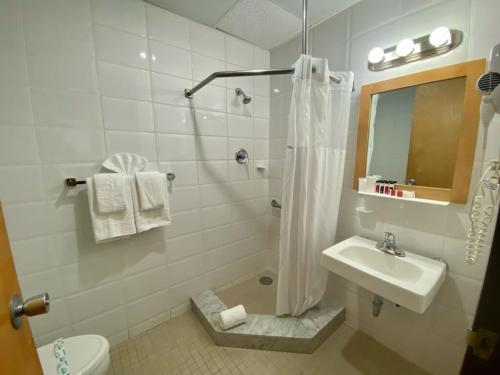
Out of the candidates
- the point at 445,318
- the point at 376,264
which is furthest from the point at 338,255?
the point at 445,318

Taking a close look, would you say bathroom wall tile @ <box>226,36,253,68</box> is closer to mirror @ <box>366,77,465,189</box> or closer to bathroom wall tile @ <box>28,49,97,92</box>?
bathroom wall tile @ <box>28,49,97,92</box>

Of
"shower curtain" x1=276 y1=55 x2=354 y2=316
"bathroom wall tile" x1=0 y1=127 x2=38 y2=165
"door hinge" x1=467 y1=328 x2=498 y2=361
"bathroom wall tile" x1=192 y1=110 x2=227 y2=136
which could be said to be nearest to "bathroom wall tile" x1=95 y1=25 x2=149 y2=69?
"bathroom wall tile" x1=192 y1=110 x2=227 y2=136

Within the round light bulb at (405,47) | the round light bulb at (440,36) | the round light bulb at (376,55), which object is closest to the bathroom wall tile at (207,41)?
the round light bulb at (376,55)

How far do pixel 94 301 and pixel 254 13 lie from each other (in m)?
2.12

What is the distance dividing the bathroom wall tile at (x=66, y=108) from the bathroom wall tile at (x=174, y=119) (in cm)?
33

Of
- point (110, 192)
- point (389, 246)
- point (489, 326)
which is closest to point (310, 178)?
point (389, 246)

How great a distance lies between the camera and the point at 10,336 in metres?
0.46

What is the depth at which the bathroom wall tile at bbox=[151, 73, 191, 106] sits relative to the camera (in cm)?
136

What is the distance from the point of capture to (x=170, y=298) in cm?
160

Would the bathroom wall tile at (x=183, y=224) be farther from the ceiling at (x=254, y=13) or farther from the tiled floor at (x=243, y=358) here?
the ceiling at (x=254, y=13)

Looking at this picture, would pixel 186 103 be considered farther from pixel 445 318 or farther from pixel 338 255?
pixel 445 318

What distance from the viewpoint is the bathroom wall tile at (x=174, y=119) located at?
1397 mm

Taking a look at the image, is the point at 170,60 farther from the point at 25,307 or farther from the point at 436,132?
the point at 436,132

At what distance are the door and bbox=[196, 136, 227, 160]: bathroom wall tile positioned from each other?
4.93ft
